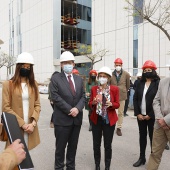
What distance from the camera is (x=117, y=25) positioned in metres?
24.1

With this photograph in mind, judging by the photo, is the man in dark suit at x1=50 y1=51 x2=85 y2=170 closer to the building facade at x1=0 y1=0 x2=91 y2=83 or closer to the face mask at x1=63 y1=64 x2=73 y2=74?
A: the face mask at x1=63 y1=64 x2=73 y2=74

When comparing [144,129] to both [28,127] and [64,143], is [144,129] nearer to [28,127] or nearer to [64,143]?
[64,143]

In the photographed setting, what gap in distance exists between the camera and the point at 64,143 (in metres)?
3.98

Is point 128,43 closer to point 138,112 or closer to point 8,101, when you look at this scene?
point 138,112

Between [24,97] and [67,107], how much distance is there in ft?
2.31

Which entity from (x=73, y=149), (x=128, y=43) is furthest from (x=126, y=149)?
(x=128, y=43)

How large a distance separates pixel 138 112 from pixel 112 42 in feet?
68.2

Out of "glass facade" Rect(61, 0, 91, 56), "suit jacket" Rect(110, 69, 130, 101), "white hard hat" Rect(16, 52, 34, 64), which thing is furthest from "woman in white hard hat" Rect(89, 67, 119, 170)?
"glass facade" Rect(61, 0, 91, 56)

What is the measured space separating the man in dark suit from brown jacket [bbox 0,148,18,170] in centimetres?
200

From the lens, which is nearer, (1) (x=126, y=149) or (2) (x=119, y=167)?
(2) (x=119, y=167)

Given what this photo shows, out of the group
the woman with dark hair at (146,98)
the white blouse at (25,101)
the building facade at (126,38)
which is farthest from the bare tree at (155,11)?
the white blouse at (25,101)

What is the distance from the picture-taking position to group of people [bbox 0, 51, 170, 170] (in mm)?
3486

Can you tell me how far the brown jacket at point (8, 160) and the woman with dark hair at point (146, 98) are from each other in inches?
122

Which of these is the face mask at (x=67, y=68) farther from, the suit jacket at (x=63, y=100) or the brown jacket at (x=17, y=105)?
the brown jacket at (x=17, y=105)
